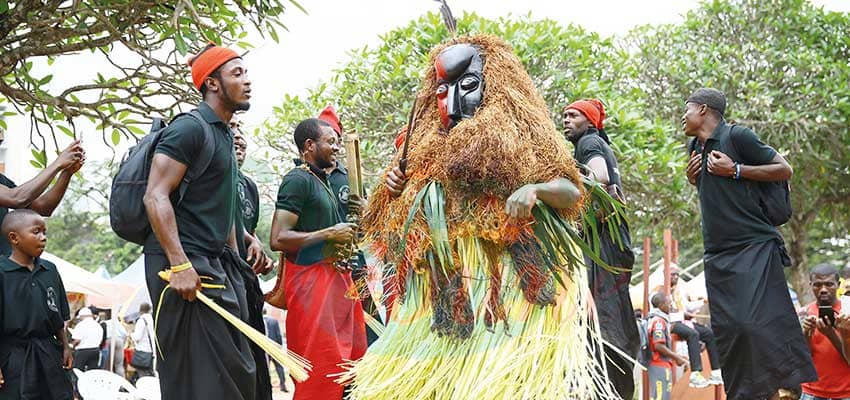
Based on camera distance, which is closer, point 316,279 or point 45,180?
point 45,180

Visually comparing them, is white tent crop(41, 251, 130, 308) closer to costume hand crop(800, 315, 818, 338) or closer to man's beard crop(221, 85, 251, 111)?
costume hand crop(800, 315, 818, 338)

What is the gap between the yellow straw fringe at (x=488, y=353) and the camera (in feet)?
14.7

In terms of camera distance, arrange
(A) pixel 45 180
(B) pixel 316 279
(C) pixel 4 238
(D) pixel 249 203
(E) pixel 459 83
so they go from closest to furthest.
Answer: (E) pixel 459 83 < (A) pixel 45 180 < (C) pixel 4 238 < (B) pixel 316 279 < (D) pixel 249 203

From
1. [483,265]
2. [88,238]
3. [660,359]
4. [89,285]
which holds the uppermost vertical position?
[88,238]

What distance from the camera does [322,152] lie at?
7.11m

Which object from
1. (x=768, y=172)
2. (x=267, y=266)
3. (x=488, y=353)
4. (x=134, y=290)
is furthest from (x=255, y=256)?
(x=134, y=290)

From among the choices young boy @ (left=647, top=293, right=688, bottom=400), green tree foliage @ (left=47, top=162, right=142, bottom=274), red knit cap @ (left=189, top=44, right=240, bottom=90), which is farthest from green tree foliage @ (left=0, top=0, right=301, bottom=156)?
green tree foliage @ (left=47, top=162, right=142, bottom=274)

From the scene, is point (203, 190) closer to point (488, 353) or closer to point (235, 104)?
point (235, 104)

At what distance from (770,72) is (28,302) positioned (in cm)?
2139

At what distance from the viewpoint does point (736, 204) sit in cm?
618

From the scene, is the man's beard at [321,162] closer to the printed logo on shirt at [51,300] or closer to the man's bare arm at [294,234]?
the man's bare arm at [294,234]

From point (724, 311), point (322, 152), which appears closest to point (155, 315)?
point (322, 152)

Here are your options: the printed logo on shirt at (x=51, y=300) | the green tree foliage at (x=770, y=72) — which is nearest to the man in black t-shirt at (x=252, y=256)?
the printed logo on shirt at (x=51, y=300)

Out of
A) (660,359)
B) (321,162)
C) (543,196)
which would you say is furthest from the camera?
(660,359)
